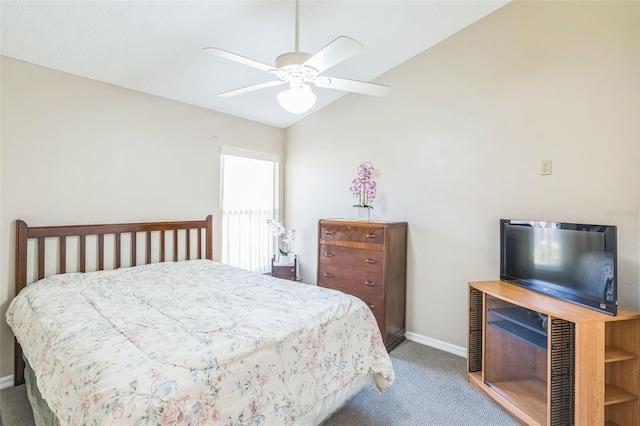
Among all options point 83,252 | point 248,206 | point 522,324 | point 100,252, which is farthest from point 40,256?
point 522,324

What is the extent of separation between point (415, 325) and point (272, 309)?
6.32ft

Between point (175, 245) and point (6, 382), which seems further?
point (175, 245)

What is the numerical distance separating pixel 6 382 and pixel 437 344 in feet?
11.6

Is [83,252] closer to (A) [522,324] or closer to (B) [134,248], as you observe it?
(B) [134,248]

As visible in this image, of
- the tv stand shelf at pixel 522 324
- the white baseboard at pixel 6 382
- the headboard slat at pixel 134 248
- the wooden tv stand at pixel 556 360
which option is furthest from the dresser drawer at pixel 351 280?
the white baseboard at pixel 6 382

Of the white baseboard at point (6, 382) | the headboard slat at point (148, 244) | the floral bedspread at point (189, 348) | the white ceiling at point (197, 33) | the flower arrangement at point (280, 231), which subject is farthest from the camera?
the flower arrangement at point (280, 231)

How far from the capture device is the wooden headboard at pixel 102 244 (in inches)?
90.8

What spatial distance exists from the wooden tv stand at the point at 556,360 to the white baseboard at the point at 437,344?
0.47m

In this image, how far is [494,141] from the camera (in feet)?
8.59

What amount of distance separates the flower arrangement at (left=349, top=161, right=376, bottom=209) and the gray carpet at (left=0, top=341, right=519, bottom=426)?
1.69 meters

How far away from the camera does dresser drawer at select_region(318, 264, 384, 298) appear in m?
2.92

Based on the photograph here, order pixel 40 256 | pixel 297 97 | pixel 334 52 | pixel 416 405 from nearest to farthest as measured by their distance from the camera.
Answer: pixel 334 52 < pixel 297 97 < pixel 416 405 < pixel 40 256

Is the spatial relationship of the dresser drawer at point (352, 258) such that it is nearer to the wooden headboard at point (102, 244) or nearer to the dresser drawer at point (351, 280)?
the dresser drawer at point (351, 280)

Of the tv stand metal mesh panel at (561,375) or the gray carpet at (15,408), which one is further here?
the gray carpet at (15,408)
